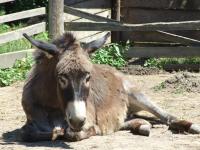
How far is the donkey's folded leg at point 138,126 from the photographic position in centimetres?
704

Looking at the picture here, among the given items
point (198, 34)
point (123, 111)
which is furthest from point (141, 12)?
point (123, 111)

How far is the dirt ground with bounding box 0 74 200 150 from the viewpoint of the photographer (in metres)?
6.36

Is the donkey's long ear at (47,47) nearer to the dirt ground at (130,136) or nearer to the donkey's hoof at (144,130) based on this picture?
the dirt ground at (130,136)

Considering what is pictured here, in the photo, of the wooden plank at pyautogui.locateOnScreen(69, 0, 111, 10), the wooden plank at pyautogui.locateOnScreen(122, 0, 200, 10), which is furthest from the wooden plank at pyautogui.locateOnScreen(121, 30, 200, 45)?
the wooden plank at pyautogui.locateOnScreen(69, 0, 111, 10)

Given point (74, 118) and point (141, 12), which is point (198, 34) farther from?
point (74, 118)

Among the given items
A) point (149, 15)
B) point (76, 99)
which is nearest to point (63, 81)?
point (76, 99)

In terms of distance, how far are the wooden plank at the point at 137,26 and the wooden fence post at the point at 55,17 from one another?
19.7 inches

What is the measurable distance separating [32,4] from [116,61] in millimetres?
4424

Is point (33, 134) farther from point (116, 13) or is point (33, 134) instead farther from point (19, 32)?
point (116, 13)

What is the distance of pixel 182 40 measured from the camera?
12.7m

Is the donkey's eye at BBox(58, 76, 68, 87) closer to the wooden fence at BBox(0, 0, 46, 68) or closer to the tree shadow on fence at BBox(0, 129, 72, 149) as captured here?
the tree shadow on fence at BBox(0, 129, 72, 149)

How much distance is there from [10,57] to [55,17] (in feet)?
4.02

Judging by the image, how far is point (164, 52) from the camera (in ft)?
40.6

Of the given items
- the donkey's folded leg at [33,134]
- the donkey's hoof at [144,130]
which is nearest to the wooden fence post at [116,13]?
the donkey's hoof at [144,130]
